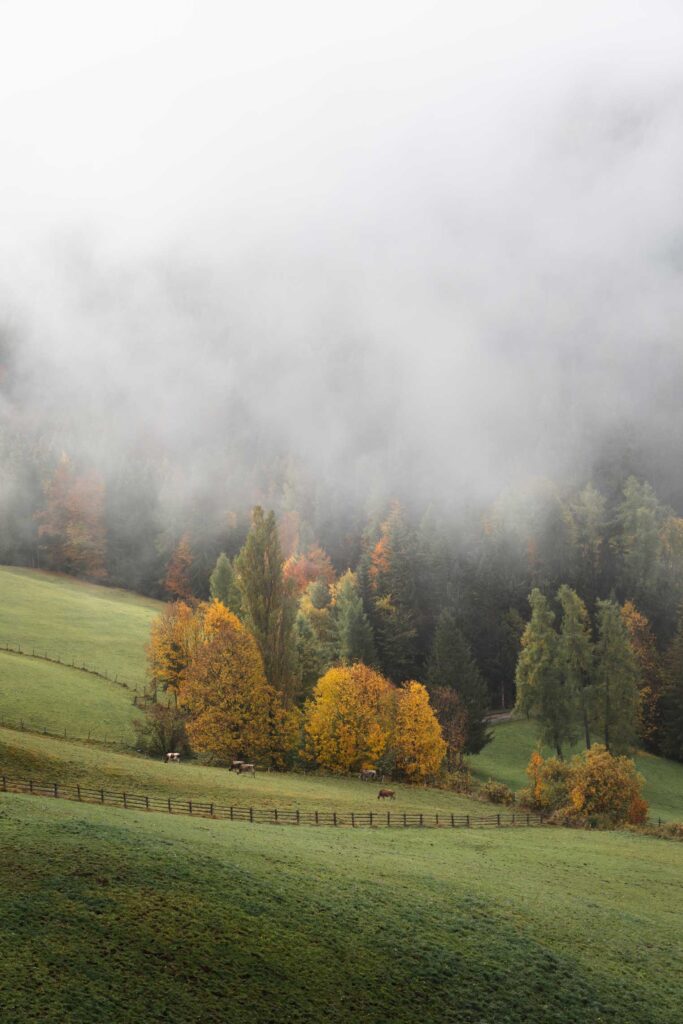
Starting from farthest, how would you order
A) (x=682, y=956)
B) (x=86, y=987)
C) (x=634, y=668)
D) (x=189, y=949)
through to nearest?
(x=634, y=668) < (x=682, y=956) < (x=189, y=949) < (x=86, y=987)

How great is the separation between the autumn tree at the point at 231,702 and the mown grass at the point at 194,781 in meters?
3.60

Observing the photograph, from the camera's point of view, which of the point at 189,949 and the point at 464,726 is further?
the point at 464,726

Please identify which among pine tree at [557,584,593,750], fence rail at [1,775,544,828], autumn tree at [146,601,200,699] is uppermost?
pine tree at [557,584,593,750]

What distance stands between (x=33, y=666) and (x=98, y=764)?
3391 centimetres

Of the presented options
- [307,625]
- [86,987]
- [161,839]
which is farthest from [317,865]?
[307,625]

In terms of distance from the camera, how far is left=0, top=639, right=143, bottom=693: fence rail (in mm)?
88250

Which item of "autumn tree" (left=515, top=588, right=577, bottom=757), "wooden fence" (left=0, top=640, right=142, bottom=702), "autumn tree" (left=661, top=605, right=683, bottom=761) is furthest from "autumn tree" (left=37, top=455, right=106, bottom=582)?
"autumn tree" (left=661, top=605, right=683, bottom=761)

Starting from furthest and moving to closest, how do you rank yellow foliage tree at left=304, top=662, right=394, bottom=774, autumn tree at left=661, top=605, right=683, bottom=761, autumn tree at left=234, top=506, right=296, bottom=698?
autumn tree at left=661, top=605, right=683, bottom=761, autumn tree at left=234, top=506, right=296, bottom=698, yellow foliage tree at left=304, top=662, right=394, bottom=774

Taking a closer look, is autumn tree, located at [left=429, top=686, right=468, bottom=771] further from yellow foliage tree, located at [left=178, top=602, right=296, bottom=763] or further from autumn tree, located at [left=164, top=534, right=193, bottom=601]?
autumn tree, located at [left=164, top=534, right=193, bottom=601]

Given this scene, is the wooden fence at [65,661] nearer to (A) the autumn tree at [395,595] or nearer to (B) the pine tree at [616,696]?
(A) the autumn tree at [395,595]

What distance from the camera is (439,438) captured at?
19475cm

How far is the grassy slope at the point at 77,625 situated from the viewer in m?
96.4

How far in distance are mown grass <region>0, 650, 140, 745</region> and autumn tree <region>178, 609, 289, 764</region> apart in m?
6.51

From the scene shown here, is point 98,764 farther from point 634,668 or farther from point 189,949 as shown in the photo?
point 634,668
